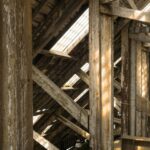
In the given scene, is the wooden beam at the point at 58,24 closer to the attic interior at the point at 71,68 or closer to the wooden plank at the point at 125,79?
the attic interior at the point at 71,68

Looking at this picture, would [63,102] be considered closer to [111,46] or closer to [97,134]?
[97,134]

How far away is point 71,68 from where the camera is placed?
27.3 ft

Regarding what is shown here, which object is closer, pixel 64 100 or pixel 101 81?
pixel 101 81

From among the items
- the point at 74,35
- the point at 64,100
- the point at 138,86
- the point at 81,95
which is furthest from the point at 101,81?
the point at 81,95

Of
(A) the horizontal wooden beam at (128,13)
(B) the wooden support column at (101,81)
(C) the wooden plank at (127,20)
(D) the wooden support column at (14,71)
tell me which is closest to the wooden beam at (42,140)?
(C) the wooden plank at (127,20)

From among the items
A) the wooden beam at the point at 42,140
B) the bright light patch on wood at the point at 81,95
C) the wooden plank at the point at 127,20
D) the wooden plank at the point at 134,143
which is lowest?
the wooden beam at the point at 42,140

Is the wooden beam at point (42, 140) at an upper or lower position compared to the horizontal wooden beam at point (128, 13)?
lower

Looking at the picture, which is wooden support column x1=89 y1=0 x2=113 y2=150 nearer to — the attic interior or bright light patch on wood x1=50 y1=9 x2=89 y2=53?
the attic interior

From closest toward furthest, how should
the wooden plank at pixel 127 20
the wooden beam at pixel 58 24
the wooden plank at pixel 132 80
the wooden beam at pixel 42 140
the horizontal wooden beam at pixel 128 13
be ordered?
the horizontal wooden beam at pixel 128 13, the wooden beam at pixel 58 24, the wooden plank at pixel 127 20, the wooden plank at pixel 132 80, the wooden beam at pixel 42 140

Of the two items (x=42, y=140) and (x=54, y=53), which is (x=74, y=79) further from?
(x=54, y=53)

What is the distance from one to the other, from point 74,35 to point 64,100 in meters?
2.04

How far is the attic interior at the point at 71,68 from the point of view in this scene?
1.78m

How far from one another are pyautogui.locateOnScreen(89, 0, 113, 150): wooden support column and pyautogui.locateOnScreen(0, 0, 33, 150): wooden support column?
10.4 feet

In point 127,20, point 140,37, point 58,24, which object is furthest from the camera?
point 140,37
